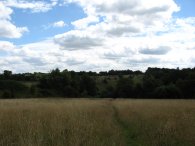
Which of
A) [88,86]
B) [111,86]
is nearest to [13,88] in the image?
[88,86]

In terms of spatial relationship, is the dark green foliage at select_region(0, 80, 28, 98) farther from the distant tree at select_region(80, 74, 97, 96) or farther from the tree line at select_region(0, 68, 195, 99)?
the distant tree at select_region(80, 74, 97, 96)

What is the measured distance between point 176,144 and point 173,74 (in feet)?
233

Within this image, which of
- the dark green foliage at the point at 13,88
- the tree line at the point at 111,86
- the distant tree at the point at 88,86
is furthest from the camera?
the distant tree at the point at 88,86

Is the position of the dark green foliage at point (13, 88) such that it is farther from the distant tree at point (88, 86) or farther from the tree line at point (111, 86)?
the distant tree at point (88, 86)

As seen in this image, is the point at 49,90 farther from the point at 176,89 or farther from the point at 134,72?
the point at 134,72

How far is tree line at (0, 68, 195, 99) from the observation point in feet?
233

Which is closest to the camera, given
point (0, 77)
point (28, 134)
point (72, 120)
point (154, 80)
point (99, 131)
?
point (28, 134)

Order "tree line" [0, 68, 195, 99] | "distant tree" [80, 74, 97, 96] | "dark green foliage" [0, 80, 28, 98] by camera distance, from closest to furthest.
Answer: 1. "tree line" [0, 68, 195, 99]
2. "dark green foliage" [0, 80, 28, 98]
3. "distant tree" [80, 74, 97, 96]

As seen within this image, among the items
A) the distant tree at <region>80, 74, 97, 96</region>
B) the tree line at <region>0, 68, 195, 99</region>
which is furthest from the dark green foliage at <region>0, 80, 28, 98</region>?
the distant tree at <region>80, 74, 97, 96</region>

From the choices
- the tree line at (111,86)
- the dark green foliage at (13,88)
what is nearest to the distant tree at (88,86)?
the tree line at (111,86)

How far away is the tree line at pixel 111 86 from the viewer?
71.1 meters

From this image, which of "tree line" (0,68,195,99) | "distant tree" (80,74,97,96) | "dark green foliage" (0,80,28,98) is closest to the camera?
"tree line" (0,68,195,99)

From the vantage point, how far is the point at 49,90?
306ft

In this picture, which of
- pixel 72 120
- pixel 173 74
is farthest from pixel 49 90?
pixel 72 120
